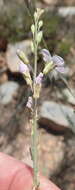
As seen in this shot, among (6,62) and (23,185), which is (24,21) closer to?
(6,62)

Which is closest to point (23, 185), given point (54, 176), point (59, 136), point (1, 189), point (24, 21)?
point (1, 189)

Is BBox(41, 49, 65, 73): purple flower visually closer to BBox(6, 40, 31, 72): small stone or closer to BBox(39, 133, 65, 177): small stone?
BBox(39, 133, 65, 177): small stone

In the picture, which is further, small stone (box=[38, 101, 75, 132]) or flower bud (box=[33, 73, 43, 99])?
small stone (box=[38, 101, 75, 132])

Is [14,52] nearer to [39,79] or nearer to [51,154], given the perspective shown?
[51,154]

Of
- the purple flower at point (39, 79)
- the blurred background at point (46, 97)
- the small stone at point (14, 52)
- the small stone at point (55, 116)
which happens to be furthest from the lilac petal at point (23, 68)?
the small stone at point (14, 52)

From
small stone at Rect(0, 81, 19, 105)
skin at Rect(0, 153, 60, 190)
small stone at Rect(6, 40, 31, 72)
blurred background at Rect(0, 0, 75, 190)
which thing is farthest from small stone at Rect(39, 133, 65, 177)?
skin at Rect(0, 153, 60, 190)

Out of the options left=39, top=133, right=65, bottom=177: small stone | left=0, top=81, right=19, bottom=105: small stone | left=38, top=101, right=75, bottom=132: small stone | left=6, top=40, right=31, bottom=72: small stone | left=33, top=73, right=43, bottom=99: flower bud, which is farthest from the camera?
left=6, top=40, right=31, bottom=72: small stone

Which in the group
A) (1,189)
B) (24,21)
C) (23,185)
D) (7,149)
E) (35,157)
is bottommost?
(7,149)
